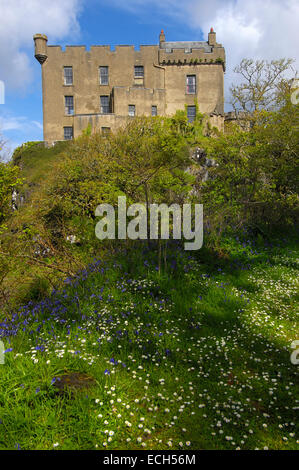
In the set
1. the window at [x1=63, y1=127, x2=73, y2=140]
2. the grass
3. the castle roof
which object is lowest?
the grass

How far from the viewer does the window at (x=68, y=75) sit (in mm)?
30609

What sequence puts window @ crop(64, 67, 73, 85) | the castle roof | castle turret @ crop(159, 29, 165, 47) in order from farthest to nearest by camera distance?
castle turret @ crop(159, 29, 165, 47) → the castle roof → window @ crop(64, 67, 73, 85)

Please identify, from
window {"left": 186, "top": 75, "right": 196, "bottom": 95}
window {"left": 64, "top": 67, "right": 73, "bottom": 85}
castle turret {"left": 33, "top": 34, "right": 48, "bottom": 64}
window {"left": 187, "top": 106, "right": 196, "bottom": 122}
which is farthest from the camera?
window {"left": 187, "top": 106, "right": 196, "bottom": 122}

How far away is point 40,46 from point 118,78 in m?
7.67

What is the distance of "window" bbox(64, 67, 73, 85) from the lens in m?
30.6

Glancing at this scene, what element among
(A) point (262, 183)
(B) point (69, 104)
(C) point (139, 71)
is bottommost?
(A) point (262, 183)

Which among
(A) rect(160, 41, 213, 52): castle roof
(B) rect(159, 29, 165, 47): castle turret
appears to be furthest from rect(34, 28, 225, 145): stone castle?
(B) rect(159, 29, 165, 47): castle turret

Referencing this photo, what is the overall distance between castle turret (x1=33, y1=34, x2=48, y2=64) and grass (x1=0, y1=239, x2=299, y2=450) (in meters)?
30.2

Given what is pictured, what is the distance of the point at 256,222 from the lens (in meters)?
9.94

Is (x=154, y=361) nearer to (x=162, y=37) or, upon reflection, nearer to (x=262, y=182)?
(x=262, y=182)

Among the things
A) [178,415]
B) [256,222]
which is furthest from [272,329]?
[256,222]

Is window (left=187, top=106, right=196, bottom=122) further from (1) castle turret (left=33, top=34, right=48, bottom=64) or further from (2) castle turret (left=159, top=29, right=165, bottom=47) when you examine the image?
(1) castle turret (left=33, top=34, right=48, bottom=64)

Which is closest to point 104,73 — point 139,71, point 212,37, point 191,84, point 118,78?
point 118,78

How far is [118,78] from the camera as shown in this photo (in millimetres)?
30875
